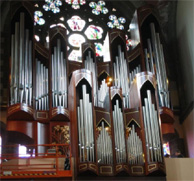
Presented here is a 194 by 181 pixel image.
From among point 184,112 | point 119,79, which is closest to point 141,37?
point 119,79

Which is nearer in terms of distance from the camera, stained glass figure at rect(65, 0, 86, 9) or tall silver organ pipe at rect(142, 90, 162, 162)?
tall silver organ pipe at rect(142, 90, 162, 162)

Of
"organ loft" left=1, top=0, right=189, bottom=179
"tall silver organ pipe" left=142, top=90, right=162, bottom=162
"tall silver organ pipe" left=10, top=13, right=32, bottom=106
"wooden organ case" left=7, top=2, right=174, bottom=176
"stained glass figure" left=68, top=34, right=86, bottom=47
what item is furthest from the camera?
"stained glass figure" left=68, top=34, right=86, bottom=47

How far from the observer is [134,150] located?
1470cm

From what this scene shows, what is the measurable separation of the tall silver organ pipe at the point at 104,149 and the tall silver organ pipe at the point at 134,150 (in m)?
0.66

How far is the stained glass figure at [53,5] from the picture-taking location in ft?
70.1

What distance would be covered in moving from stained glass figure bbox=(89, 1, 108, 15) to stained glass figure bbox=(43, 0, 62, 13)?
1597 mm

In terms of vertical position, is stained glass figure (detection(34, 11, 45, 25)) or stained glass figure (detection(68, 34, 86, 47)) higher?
stained glass figure (detection(34, 11, 45, 25))

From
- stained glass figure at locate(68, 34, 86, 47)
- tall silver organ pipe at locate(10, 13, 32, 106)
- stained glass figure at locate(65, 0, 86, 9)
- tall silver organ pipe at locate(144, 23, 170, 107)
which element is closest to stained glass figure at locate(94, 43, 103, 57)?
stained glass figure at locate(68, 34, 86, 47)

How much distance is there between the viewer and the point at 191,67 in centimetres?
1900

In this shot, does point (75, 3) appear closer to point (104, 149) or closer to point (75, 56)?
point (75, 56)

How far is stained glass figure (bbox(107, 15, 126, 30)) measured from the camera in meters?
21.6

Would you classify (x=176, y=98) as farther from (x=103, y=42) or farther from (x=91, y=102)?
(x=91, y=102)

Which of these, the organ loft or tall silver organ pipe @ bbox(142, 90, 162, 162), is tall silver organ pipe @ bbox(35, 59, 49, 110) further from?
tall silver organ pipe @ bbox(142, 90, 162, 162)

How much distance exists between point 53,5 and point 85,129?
893 cm
